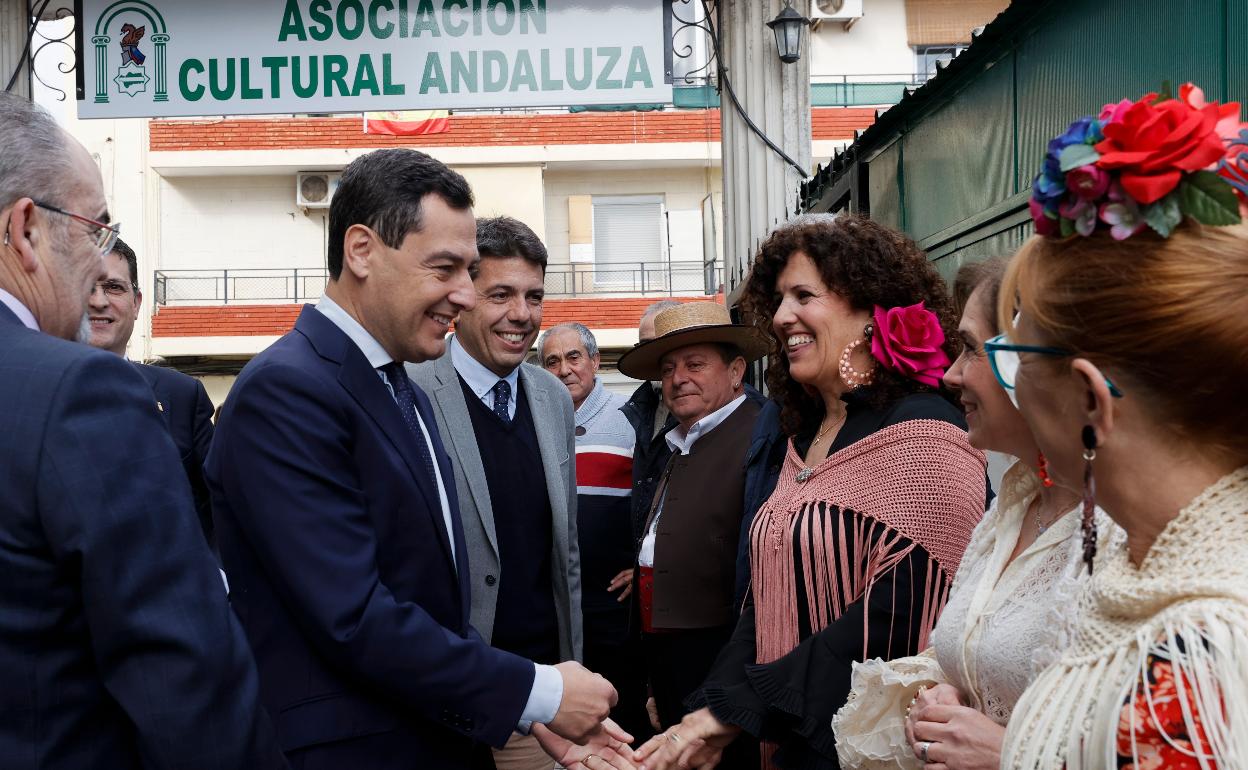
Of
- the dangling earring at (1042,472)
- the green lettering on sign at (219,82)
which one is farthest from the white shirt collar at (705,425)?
the green lettering on sign at (219,82)

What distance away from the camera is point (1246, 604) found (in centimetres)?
134

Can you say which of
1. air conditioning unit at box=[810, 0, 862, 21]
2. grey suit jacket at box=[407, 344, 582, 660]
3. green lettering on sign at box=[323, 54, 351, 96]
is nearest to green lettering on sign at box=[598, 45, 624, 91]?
green lettering on sign at box=[323, 54, 351, 96]

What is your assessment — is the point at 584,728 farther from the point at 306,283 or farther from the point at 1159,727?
the point at 306,283

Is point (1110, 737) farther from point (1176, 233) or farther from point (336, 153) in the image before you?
point (336, 153)

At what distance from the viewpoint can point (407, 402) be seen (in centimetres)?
264

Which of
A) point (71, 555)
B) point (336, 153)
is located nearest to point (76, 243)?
point (71, 555)

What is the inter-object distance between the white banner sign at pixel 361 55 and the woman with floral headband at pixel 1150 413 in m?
4.18

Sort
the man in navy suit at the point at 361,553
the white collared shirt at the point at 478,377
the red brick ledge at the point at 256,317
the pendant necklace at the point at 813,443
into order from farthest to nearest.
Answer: the red brick ledge at the point at 256,317 < the white collared shirt at the point at 478,377 < the pendant necklace at the point at 813,443 < the man in navy suit at the point at 361,553

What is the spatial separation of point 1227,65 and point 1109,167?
127 cm

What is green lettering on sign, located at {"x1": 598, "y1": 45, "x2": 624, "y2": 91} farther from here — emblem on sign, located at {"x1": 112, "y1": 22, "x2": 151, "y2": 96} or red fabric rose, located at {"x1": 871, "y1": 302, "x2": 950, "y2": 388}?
red fabric rose, located at {"x1": 871, "y1": 302, "x2": 950, "y2": 388}

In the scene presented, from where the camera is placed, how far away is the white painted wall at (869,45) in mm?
19516

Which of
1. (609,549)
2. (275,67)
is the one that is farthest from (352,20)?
(609,549)

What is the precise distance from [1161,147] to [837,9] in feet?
61.2

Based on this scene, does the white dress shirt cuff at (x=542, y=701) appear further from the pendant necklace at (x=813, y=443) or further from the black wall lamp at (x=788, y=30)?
the black wall lamp at (x=788, y=30)
